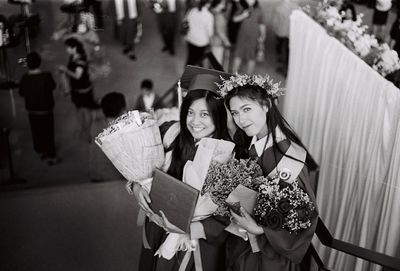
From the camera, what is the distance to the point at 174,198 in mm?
3359

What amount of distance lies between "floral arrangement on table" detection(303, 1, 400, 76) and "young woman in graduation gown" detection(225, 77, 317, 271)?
157cm

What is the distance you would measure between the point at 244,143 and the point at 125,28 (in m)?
6.23

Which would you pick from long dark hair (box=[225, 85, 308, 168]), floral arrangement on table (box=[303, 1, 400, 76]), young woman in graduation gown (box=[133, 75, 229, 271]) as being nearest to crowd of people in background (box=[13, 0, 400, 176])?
floral arrangement on table (box=[303, 1, 400, 76])

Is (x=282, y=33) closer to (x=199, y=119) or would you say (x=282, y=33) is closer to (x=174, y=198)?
(x=199, y=119)

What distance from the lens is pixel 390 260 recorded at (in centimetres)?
317

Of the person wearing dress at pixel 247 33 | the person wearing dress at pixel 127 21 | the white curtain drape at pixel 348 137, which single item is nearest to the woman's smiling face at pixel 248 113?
the white curtain drape at pixel 348 137

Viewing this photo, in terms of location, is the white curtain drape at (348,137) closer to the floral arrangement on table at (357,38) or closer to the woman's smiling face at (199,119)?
the floral arrangement on table at (357,38)

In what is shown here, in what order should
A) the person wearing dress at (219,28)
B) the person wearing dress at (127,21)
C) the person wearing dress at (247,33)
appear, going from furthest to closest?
the person wearing dress at (127,21)
the person wearing dress at (247,33)
the person wearing dress at (219,28)

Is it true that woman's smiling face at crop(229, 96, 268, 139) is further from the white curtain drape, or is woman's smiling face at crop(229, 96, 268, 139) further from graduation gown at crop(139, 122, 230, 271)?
the white curtain drape

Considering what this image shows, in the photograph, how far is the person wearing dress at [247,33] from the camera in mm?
9000

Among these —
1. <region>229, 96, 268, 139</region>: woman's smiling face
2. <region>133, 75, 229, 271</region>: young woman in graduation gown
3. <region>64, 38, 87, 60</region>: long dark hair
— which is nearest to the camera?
<region>229, 96, 268, 139</region>: woman's smiling face

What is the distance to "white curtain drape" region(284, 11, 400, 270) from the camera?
4414mm

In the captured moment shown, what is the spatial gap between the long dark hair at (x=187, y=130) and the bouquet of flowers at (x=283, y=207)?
557 mm

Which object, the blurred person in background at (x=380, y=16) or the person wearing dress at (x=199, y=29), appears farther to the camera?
the person wearing dress at (x=199, y=29)
